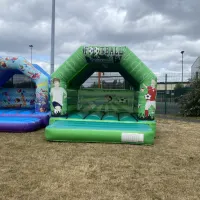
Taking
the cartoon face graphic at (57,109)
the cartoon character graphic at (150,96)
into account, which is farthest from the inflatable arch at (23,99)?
the cartoon character graphic at (150,96)

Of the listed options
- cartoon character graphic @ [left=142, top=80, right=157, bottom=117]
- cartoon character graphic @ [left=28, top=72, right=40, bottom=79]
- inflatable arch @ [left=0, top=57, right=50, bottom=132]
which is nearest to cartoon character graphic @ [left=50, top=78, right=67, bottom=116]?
inflatable arch @ [left=0, top=57, right=50, bottom=132]

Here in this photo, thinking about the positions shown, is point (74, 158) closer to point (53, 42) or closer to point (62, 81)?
point (62, 81)

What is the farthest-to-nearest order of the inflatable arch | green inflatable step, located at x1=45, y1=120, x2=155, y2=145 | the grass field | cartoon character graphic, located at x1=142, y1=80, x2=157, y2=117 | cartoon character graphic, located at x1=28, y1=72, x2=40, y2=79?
cartoon character graphic, located at x1=28, y1=72, x2=40, y2=79 → the inflatable arch → cartoon character graphic, located at x1=142, y1=80, x2=157, y2=117 → green inflatable step, located at x1=45, y1=120, x2=155, y2=145 → the grass field

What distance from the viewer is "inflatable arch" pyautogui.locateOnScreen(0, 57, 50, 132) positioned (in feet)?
18.3

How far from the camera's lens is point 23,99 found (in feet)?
25.8

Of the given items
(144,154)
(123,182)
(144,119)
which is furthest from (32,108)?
(123,182)

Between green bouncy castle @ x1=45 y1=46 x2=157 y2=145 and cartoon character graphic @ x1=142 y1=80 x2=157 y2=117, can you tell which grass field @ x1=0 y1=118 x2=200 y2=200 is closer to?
green bouncy castle @ x1=45 y1=46 x2=157 y2=145

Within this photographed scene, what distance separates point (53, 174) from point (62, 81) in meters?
2.91

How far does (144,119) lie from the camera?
17.7 feet

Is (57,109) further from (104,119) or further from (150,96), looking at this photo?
(150,96)

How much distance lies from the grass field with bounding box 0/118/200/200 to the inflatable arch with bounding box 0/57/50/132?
2.31 ft

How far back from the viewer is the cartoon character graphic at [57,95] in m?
5.61

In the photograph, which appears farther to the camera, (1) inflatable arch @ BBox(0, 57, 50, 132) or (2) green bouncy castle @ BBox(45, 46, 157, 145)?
(1) inflatable arch @ BBox(0, 57, 50, 132)

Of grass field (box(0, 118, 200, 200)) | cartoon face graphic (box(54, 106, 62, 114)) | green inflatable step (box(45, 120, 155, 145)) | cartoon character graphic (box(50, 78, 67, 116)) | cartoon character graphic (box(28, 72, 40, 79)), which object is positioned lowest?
grass field (box(0, 118, 200, 200))
